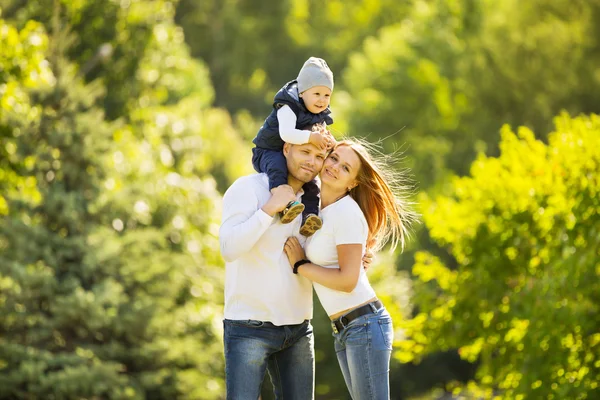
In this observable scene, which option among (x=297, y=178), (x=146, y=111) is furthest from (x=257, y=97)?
(x=297, y=178)

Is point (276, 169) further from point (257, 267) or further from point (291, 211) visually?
point (257, 267)

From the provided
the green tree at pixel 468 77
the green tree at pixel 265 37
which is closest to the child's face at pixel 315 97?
the green tree at pixel 468 77

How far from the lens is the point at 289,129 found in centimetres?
439

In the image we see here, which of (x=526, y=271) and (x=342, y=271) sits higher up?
(x=526, y=271)

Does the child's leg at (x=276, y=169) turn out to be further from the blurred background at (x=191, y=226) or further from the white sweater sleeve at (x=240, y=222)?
the blurred background at (x=191, y=226)

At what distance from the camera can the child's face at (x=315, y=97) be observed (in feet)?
15.0

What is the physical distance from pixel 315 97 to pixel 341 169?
46cm

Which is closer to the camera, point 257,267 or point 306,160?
point 257,267

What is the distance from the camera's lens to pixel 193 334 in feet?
46.6

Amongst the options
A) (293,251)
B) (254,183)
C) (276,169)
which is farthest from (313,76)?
(293,251)

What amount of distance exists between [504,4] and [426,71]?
14.8 feet

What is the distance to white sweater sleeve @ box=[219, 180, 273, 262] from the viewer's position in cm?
404


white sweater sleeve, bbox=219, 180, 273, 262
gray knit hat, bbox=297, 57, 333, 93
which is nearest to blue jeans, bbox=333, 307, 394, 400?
white sweater sleeve, bbox=219, 180, 273, 262

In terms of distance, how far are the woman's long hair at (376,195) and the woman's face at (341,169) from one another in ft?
0.11
